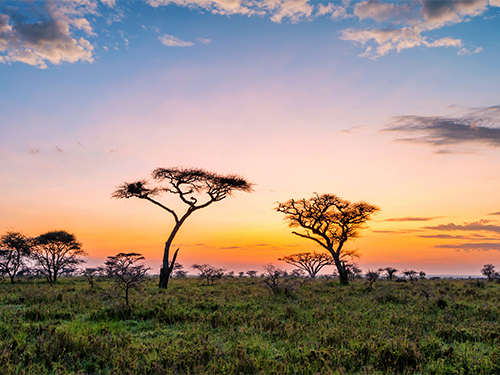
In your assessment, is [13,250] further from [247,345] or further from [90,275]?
[247,345]

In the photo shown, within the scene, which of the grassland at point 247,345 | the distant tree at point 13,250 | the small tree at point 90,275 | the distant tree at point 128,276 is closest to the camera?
the grassland at point 247,345

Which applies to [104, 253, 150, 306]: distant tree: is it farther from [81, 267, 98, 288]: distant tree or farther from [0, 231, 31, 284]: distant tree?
[0, 231, 31, 284]: distant tree

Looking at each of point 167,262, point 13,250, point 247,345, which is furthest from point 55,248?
point 247,345

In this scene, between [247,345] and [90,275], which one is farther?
[90,275]

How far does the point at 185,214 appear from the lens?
27.4m

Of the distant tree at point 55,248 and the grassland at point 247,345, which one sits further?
the distant tree at point 55,248

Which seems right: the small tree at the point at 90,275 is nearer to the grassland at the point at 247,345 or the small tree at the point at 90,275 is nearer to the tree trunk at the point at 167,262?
the tree trunk at the point at 167,262

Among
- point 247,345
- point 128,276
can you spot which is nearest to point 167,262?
point 128,276

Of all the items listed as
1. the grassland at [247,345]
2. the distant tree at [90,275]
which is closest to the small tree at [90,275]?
the distant tree at [90,275]

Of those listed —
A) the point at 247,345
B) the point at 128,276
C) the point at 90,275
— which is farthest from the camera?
the point at 90,275

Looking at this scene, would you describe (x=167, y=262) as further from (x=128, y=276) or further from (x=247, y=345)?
(x=247, y=345)

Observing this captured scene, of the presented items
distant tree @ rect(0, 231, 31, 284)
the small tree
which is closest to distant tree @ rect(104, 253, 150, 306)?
the small tree

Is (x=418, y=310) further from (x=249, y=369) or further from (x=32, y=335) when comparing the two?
(x=32, y=335)

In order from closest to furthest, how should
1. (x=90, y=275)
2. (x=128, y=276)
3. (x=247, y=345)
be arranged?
(x=247, y=345) → (x=128, y=276) → (x=90, y=275)
